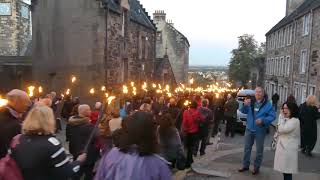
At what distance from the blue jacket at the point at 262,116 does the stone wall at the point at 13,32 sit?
33268 mm

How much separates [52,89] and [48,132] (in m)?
19.3

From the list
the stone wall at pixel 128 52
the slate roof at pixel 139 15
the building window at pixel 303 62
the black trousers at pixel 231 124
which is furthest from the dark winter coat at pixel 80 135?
the building window at pixel 303 62

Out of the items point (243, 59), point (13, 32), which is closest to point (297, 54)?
point (13, 32)

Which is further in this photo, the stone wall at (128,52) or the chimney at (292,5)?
the chimney at (292,5)

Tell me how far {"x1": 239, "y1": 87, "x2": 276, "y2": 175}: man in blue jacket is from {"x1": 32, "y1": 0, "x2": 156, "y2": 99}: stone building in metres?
13.9

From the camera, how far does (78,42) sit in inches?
857

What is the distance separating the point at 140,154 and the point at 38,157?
1200 millimetres

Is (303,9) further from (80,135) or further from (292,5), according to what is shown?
(80,135)

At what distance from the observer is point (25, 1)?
39.6 meters

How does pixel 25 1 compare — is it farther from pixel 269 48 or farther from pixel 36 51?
pixel 269 48

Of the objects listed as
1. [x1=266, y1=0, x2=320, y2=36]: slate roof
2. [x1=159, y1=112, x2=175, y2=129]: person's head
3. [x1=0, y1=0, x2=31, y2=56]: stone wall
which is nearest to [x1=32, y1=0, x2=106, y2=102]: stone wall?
[x1=159, y1=112, x2=175, y2=129]: person's head

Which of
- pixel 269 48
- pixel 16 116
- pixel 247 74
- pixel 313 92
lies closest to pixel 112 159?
pixel 16 116

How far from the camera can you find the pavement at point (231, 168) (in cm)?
888

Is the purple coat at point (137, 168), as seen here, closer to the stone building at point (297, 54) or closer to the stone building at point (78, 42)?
the stone building at point (78, 42)
